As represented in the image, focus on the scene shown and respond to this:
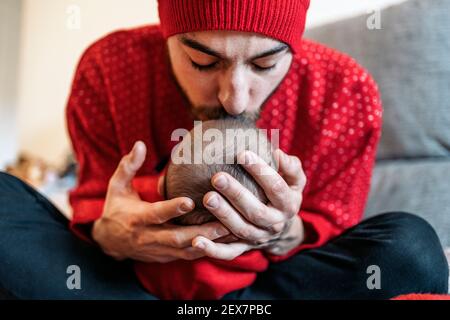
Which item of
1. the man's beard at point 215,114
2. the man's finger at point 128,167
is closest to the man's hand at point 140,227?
the man's finger at point 128,167

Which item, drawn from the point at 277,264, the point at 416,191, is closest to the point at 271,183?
the point at 277,264

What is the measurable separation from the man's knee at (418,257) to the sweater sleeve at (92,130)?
0.51m

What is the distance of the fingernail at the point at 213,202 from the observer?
2.06ft

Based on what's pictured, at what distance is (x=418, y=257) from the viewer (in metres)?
0.75

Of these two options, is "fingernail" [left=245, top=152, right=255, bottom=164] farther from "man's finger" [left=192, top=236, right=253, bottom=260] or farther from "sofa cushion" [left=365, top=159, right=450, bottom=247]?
"sofa cushion" [left=365, top=159, right=450, bottom=247]

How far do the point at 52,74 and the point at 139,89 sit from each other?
3.84ft

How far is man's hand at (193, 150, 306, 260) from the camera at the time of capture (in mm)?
628

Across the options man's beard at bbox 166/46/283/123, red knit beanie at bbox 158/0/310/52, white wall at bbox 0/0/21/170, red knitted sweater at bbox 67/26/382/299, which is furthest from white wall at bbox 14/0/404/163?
red knit beanie at bbox 158/0/310/52

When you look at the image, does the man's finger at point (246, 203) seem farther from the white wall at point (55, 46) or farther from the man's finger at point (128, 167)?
the white wall at point (55, 46)

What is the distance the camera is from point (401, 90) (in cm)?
118

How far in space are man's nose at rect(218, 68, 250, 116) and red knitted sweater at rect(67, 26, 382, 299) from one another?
0.23 meters

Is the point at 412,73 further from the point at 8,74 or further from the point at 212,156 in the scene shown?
the point at 8,74
